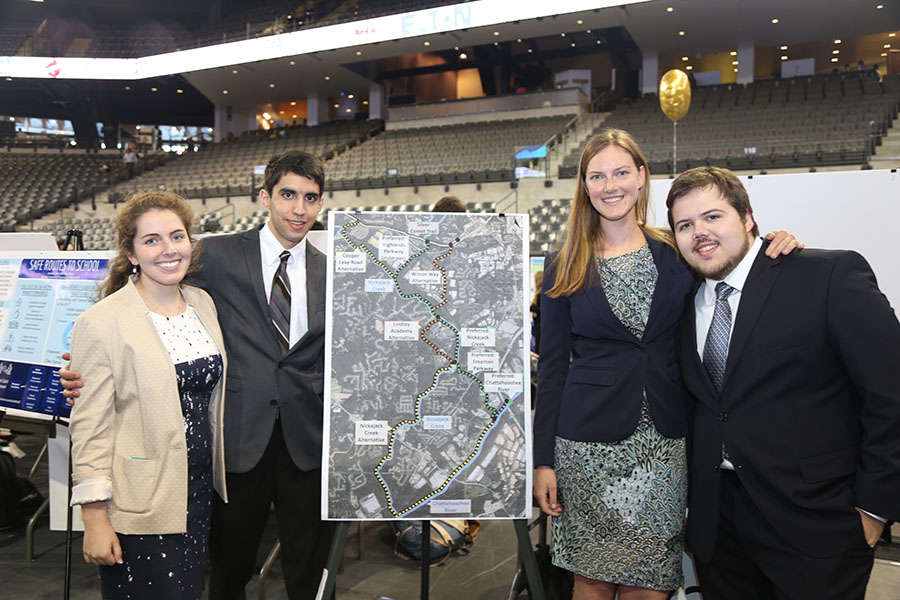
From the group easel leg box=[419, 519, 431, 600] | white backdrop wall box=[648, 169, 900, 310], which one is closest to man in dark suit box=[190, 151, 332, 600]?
easel leg box=[419, 519, 431, 600]

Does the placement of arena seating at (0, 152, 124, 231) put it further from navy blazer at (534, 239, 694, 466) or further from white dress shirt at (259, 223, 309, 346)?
navy blazer at (534, 239, 694, 466)

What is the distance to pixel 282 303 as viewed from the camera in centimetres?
192

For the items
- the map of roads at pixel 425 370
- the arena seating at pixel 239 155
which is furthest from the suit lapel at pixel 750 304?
the arena seating at pixel 239 155

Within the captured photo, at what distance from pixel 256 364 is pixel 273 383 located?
0.08 metres

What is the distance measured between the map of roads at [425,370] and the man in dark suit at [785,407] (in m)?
0.56

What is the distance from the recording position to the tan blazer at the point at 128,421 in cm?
151

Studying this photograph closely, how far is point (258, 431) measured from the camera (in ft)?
5.96

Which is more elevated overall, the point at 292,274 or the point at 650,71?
the point at 650,71

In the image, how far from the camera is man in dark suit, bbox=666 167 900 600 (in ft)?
4.41

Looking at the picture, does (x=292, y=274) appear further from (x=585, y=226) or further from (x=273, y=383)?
(x=585, y=226)

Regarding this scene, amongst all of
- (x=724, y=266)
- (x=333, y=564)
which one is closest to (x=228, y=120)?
(x=333, y=564)

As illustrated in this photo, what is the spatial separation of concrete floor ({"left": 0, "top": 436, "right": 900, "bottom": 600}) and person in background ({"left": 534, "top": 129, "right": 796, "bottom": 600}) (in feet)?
4.09

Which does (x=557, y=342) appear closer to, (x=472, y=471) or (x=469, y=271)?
(x=469, y=271)

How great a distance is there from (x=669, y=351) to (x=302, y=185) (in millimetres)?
1250
